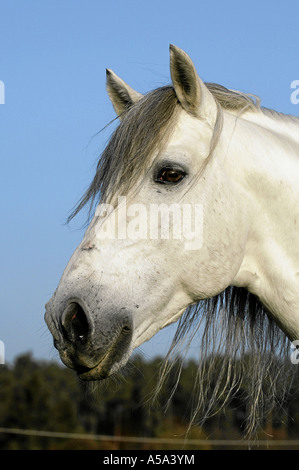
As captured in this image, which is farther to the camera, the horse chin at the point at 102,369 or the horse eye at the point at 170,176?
the horse eye at the point at 170,176

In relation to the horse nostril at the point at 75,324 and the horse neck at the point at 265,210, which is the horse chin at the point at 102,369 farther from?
the horse neck at the point at 265,210

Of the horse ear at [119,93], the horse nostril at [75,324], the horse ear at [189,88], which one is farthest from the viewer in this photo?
the horse ear at [119,93]

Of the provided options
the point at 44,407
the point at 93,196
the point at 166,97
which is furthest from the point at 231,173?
the point at 44,407

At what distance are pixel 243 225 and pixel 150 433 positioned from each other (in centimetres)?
7367

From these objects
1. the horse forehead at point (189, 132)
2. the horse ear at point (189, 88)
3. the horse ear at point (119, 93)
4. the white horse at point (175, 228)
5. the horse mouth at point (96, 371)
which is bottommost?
the horse mouth at point (96, 371)

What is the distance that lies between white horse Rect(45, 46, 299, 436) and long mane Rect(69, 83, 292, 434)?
0.01 meters

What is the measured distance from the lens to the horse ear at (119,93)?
10.6ft

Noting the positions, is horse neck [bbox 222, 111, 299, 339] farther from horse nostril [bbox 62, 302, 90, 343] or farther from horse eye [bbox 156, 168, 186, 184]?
horse nostril [bbox 62, 302, 90, 343]

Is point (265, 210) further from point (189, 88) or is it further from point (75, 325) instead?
point (75, 325)

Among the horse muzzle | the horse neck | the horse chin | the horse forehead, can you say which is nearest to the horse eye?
the horse forehead

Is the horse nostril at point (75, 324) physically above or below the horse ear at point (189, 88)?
below

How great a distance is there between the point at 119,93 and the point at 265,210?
1127 millimetres

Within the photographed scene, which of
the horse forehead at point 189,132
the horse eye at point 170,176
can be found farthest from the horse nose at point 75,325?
the horse forehead at point 189,132

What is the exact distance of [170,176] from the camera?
2697mm
